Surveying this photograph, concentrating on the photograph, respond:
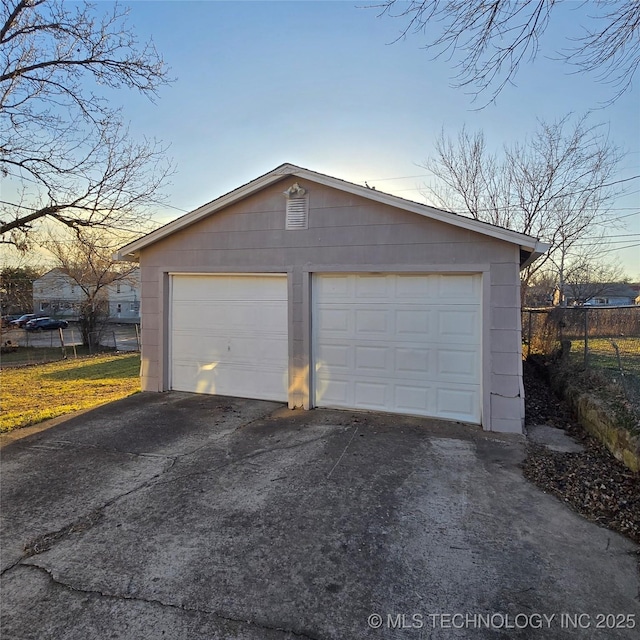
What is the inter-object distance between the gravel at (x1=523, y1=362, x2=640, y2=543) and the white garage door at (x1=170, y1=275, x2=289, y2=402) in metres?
4.05

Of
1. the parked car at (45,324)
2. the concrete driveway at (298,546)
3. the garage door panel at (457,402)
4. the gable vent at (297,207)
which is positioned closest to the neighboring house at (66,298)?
the parked car at (45,324)

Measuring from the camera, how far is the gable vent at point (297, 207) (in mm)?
6777

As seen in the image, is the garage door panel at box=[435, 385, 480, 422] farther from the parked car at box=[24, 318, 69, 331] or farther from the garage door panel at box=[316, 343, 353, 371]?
the parked car at box=[24, 318, 69, 331]

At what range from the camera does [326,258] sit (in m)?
6.69

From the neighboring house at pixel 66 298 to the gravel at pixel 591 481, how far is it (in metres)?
28.6

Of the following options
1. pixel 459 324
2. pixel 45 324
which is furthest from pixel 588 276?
pixel 45 324

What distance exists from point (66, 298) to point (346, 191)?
151ft

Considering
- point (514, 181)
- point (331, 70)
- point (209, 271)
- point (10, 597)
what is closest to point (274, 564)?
point (10, 597)

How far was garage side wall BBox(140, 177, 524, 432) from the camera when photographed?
5.81 meters

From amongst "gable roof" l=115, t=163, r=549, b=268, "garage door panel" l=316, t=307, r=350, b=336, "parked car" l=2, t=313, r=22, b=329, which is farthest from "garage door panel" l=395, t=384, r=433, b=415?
"parked car" l=2, t=313, r=22, b=329

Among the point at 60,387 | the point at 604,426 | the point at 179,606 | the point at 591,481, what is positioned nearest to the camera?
the point at 179,606

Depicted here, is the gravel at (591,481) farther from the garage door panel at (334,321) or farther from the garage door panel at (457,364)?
the garage door panel at (334,321)

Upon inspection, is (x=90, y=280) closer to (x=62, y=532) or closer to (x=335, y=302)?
(x=335, y=302)

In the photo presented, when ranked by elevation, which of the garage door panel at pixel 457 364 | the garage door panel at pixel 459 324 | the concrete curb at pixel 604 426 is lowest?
the concrete curb at pixel 604 426
